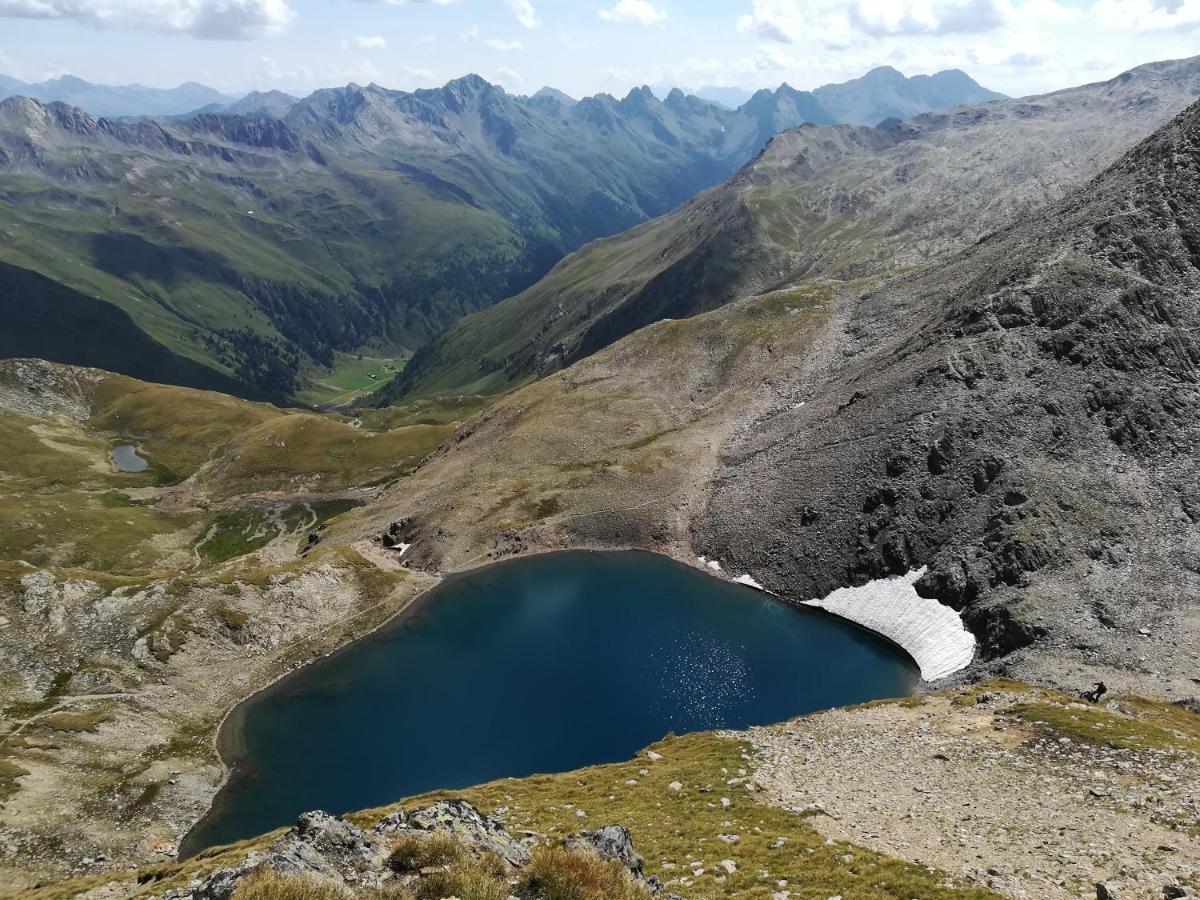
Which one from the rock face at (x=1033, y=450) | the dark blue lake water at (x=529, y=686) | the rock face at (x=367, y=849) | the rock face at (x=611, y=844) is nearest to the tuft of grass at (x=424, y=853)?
the rock face at (x=367, y=849)

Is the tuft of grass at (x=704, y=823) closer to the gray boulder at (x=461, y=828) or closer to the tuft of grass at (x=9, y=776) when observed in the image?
the gray boulder at (x=461, y=828)

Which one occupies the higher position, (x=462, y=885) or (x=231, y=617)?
(x=462, y=885)

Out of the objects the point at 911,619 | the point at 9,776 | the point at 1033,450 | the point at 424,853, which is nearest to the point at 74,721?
the point at 9,776

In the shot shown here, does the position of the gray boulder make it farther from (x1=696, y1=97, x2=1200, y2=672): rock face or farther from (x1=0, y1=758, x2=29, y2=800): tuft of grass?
(x1=696, y1=97, x2=1200, y2=672): rock face

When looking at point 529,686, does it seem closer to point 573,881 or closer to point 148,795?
point 148,795

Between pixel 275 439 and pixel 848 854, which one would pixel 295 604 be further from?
pixel 275 439

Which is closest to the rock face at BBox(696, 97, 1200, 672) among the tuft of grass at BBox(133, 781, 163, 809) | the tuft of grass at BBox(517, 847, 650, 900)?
the tuft of grass at BBox(517, 847, 650, 900)

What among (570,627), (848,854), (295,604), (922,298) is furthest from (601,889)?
(922,298)
